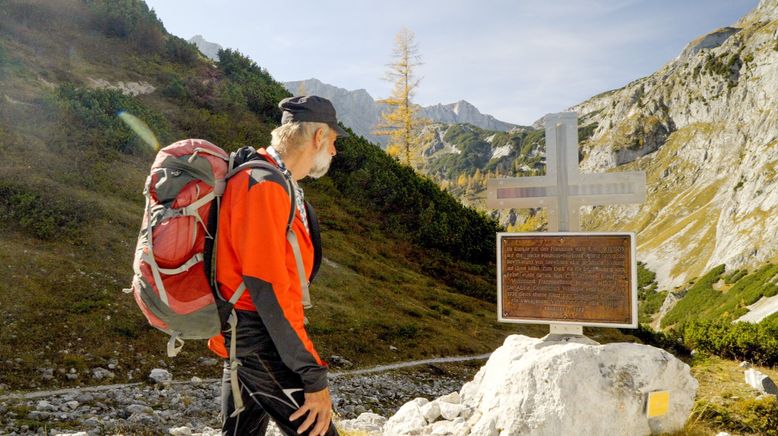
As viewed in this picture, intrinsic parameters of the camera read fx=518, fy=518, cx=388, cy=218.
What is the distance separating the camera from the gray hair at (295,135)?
11.0ft

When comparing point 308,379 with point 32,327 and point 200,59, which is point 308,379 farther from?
point 200,59

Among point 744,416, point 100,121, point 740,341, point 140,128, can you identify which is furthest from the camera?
point 140,128

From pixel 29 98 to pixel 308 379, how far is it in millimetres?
27261

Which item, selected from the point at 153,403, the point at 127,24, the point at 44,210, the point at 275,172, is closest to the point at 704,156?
the point at 127,24

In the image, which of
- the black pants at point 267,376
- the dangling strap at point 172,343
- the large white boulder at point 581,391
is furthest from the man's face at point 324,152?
the large white boulder at point 581,391

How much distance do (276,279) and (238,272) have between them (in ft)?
1.01

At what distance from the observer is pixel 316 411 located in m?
2.93

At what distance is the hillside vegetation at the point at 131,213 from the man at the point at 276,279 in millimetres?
10165

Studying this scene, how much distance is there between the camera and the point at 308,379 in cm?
290

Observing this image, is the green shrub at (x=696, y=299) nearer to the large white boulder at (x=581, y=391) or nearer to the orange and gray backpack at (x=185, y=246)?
the large white boulder at (x=581, y=391)

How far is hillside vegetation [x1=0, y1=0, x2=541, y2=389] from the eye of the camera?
43.3 ft

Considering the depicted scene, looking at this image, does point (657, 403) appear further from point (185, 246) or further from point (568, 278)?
point (185, 246)

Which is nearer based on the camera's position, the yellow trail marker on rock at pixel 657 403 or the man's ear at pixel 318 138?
the man's ear at pixel 318 138

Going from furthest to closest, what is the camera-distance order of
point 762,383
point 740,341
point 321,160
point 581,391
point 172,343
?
→ point 740,341 < point 762,383 < point 581,391 < point 321,160 < point 172,343
